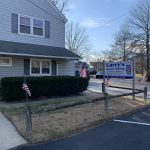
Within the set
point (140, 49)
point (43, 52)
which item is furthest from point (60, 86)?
point (140, 49)

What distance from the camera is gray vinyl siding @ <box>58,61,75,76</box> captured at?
889 inches

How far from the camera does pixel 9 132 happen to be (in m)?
9.49

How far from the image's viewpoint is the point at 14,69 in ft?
64.5

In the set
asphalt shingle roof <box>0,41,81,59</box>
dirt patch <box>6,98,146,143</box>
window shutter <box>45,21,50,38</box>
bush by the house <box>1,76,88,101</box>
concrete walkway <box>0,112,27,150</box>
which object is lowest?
concrete walkway <box>0,112,27,150</box>

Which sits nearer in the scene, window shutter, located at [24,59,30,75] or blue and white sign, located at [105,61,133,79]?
blue and white sign, located at [105,61,133,79]

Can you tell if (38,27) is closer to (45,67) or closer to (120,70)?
(45,67)

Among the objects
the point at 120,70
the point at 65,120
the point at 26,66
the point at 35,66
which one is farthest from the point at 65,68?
the point at 65,120

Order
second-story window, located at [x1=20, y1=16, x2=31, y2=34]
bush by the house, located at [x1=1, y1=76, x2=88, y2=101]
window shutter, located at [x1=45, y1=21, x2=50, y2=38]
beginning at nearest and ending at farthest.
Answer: bush by the house, located at [x1=1, y1=76, x2=88, y2=101] < second-story window, located at [x1=20, y1=16, x2=31, y2=34] < window shutter, located at [x1=45, y1=21, x2=50, y2=38]

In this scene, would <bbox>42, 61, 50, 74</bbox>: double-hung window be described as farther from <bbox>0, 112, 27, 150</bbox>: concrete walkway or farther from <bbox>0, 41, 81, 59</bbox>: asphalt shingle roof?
<bbox>0, 112, 27, 150</bbox>: concrete walkway

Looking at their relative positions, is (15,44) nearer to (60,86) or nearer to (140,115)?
(60,86)

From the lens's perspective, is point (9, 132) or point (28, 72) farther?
point (28, 72)

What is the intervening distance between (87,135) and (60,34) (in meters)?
15.1

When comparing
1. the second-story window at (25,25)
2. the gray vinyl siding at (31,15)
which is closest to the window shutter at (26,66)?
the gray vinyl siding at (31,15)

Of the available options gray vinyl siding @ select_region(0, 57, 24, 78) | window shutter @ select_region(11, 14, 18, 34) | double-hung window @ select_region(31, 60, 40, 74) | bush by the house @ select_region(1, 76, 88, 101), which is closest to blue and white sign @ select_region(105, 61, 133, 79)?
bush by the house @ select_region(1, 76, 88, 101)
